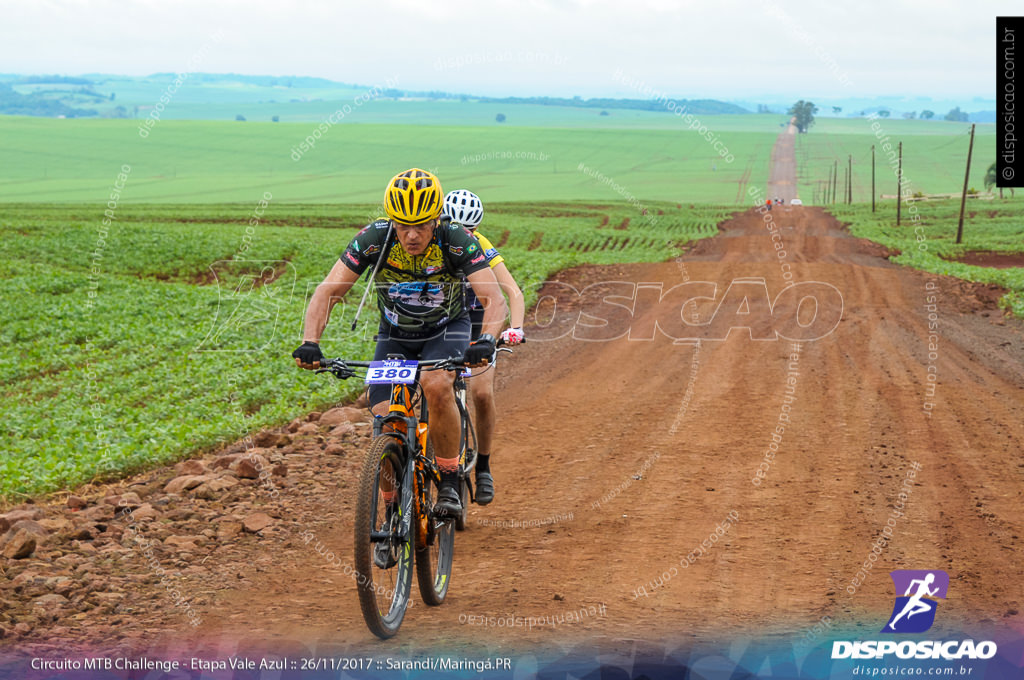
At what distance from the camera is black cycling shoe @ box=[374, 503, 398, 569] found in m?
5.03

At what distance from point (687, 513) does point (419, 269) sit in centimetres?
325

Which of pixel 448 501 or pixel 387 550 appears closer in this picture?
pixel 387 550

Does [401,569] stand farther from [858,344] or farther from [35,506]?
[858,344]

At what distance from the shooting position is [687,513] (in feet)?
24.3

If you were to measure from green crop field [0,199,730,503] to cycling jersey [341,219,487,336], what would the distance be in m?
4.98

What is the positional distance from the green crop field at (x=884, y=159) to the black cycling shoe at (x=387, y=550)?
92.8m

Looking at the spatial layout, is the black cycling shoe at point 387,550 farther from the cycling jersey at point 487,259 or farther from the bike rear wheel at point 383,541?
the cycling jersey at point 487,259

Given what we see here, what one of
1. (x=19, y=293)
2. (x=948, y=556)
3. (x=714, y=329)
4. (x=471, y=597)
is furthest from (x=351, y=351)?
(x=19, y=293)

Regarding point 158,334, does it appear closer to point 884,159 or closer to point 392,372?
point 392,372

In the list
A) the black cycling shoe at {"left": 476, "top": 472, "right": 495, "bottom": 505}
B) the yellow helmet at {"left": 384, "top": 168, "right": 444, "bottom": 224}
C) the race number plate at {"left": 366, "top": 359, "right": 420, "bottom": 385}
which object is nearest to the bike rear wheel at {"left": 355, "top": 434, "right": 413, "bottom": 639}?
the race number plate at {"left": 366, "top": 359, "right": 420, "bottom": 385}

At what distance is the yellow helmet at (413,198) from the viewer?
5664mm

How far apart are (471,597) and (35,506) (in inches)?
188

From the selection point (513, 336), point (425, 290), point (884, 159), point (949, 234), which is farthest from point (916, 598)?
point (884, 159)

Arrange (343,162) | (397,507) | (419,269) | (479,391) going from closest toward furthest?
(397,507) < (419,269) < (479,391) < (343,162)
